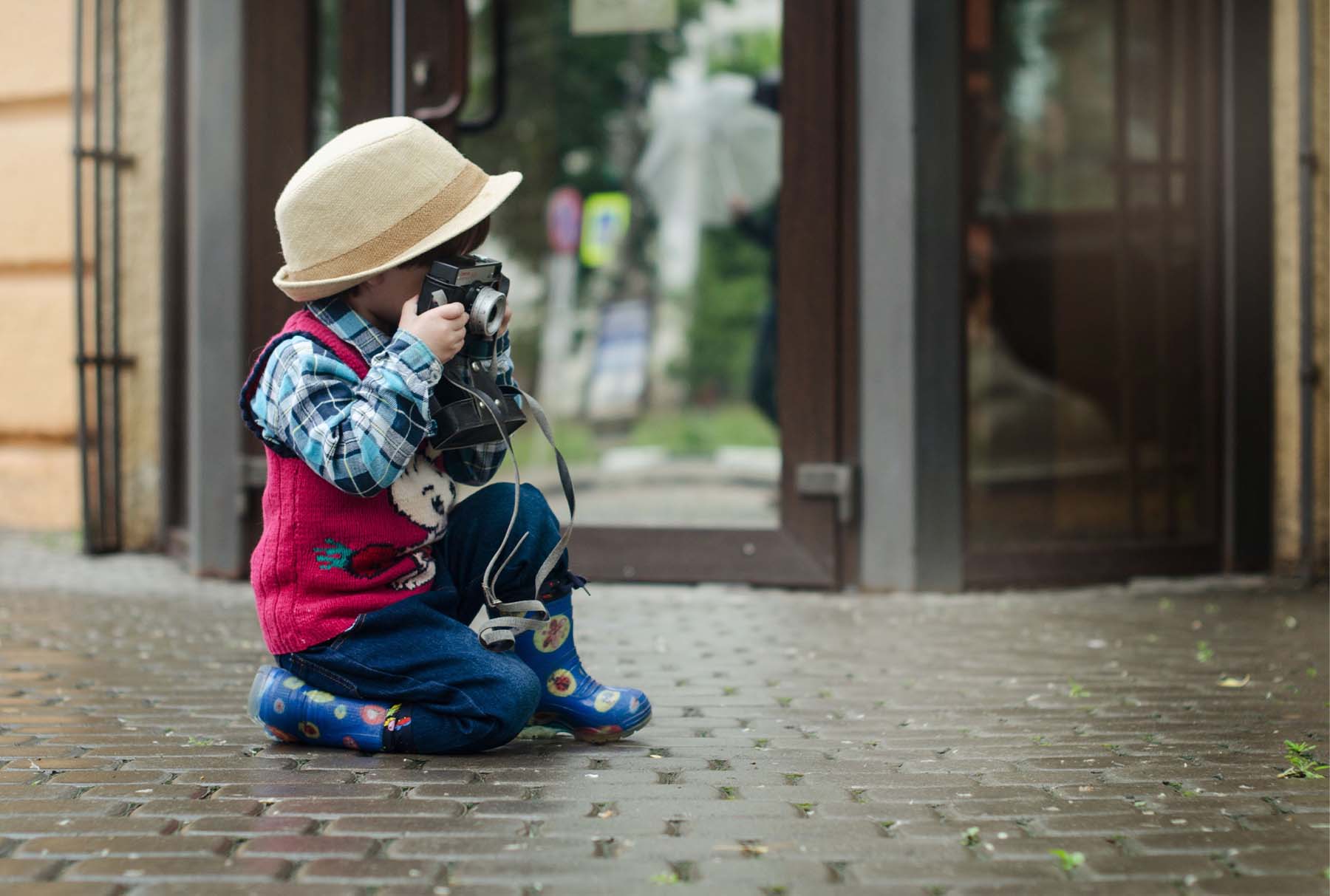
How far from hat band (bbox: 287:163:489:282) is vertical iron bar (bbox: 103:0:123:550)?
4050 millimetres

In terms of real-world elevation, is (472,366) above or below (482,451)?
above

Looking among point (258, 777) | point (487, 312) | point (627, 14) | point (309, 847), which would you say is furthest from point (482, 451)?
point (627, 14)

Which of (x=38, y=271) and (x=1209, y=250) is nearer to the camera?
(x=1209, y=250)

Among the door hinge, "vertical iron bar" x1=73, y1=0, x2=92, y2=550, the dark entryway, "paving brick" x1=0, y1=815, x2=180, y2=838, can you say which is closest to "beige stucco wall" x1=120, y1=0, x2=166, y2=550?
"vertical iron bar" x1=73, y1=0, x2=92, y2=550

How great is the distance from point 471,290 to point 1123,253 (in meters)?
3.88

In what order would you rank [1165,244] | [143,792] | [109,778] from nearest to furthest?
[143,792] < [109,778] < [1165,244]

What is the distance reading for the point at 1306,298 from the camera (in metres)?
5.55

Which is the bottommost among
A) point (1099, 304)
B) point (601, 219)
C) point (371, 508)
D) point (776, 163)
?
point (371, 508)

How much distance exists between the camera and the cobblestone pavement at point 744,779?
2.13 m

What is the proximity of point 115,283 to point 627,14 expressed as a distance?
8.40 feet

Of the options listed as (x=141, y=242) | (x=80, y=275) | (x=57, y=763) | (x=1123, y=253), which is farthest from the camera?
(x=141, y=242)

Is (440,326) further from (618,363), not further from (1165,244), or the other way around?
(618,363)

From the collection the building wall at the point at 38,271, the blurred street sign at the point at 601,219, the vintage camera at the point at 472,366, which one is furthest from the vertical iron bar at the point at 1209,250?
the blurred street sign at the point at 601,219

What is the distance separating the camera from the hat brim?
286 centimetres
